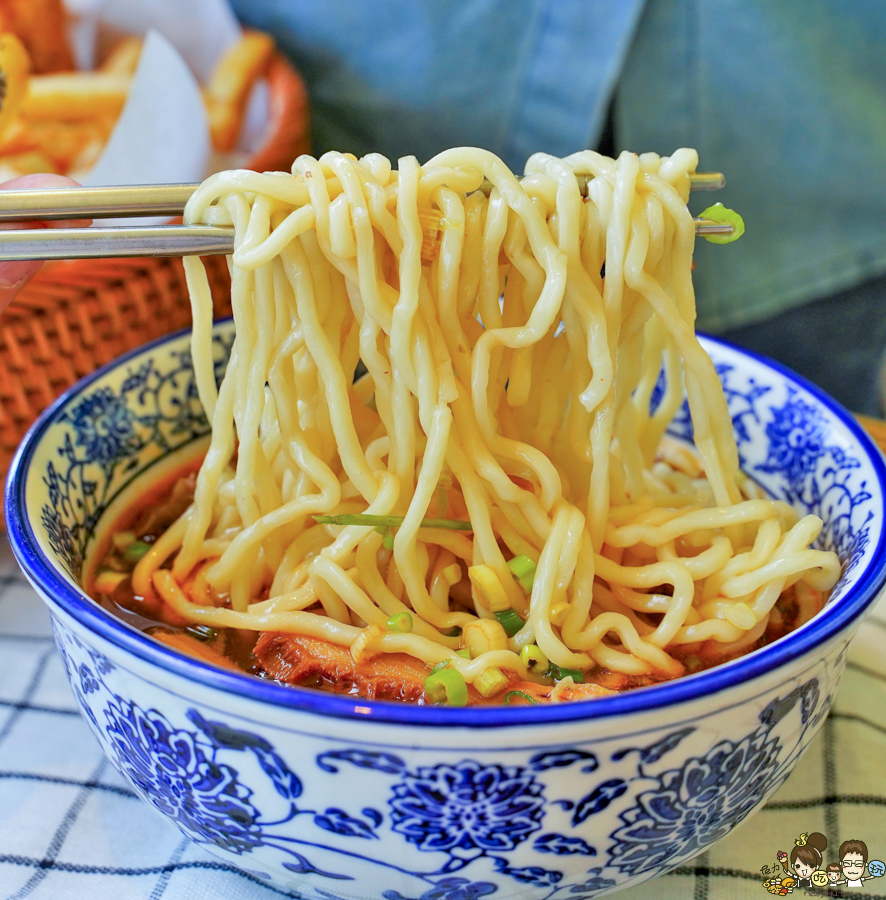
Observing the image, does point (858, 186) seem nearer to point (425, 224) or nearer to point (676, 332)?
point (676, 332)

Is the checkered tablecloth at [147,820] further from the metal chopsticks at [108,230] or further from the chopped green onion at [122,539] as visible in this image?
the metal chopsticks at [108,230]

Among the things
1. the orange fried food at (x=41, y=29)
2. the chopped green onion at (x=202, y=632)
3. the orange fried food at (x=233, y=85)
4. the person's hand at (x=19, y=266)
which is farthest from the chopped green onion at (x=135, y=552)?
the orange fried food at (x=41, y=29)

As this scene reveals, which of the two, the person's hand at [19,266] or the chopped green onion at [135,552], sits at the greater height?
the person's hand at [19,266]

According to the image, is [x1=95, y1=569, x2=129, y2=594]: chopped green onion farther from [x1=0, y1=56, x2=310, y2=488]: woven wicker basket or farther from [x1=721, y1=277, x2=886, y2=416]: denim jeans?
[x1=721, y1=277, x2=886, y2=416]: denim jeans

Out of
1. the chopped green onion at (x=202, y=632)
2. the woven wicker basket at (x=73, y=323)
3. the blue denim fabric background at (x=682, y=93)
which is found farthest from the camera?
the blue denim fabric background at (x=682, y=93)

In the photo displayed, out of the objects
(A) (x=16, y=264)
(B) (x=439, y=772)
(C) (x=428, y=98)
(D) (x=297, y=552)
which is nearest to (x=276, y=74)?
(C) (x=428, y=98)

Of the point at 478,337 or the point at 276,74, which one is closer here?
the point at 478,337

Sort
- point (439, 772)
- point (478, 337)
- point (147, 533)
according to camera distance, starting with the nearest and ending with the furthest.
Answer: point (439, 772) < point (478, 337) < point (147, 533)
